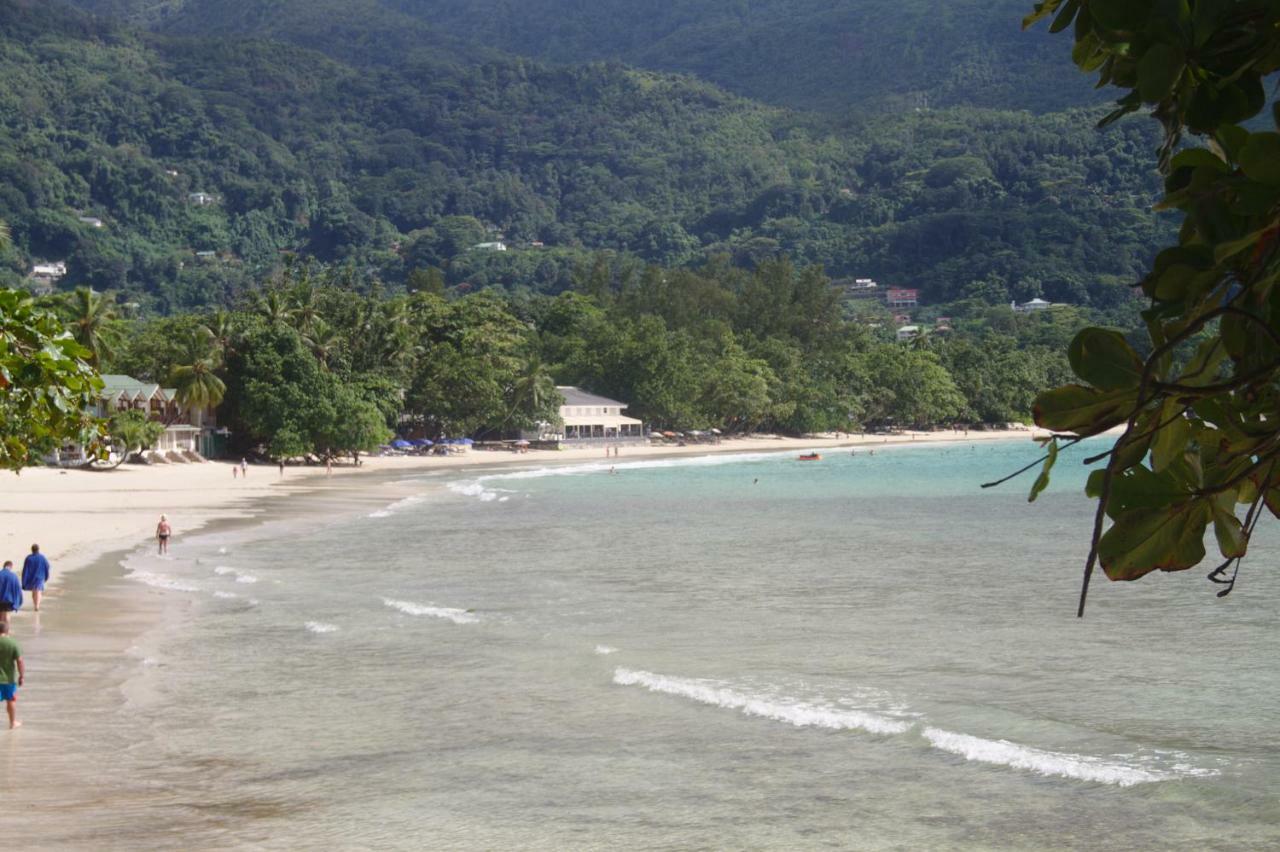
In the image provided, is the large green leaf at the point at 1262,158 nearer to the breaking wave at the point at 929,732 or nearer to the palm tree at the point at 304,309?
the breaking wave at the point at 929,732

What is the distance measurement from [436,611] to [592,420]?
78544 millimetres

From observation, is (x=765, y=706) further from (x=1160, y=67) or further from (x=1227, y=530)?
(x=1160, y=67)

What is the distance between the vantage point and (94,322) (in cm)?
6906

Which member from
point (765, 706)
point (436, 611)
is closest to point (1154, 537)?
point (765, 706)

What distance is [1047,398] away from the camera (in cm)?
198

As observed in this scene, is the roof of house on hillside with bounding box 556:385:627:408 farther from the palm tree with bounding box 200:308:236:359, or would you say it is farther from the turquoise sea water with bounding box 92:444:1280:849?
the turquoise sea water with bounding box 92:444:1280:849

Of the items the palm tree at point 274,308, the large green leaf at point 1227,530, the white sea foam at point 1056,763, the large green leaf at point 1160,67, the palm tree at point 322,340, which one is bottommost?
the white sea foam at point 1056,763

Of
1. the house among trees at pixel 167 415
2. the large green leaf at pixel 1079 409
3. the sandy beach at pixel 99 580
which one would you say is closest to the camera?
the large green leaf at pixel 1079 409

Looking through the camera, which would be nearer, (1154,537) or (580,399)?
(1154,537)

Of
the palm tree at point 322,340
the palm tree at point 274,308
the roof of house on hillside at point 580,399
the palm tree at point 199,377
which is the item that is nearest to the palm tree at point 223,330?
the palm tree at point 199,377

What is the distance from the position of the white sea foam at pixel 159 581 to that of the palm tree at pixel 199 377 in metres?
40.9

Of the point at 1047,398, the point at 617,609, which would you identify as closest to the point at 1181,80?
the point at 1047,398

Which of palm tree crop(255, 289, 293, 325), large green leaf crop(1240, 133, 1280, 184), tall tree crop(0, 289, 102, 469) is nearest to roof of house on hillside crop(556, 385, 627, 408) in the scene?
palm tree crop(255, 289, 293, 325)

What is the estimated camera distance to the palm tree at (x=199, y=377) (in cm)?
6900
